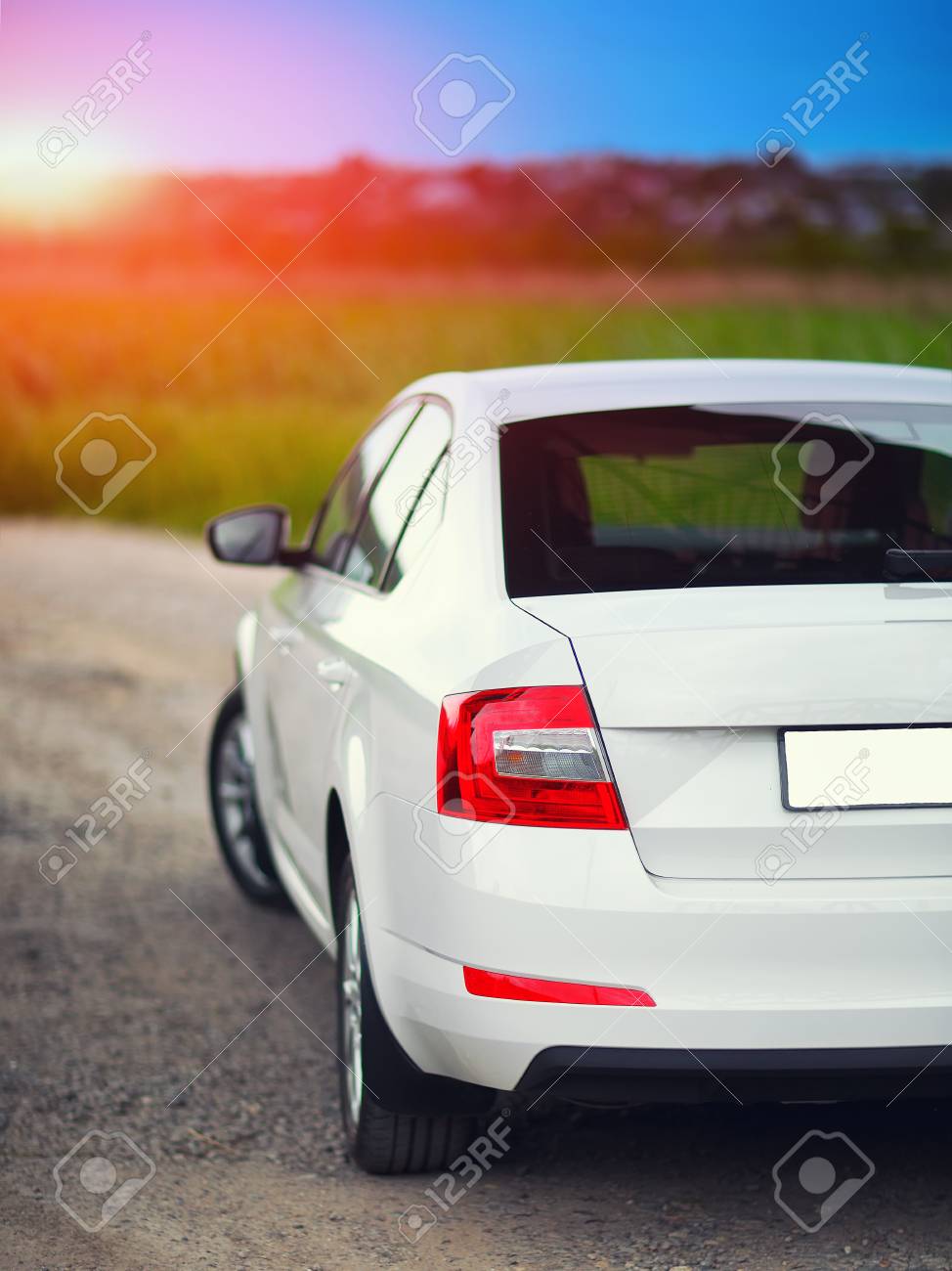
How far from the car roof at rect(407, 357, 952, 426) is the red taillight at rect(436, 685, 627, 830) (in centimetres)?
100

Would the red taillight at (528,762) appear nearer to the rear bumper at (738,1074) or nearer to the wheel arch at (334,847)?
the rear bumper at (738,1074)

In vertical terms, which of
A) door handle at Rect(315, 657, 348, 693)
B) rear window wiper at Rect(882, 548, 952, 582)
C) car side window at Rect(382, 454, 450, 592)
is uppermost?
rear window wiper at Rect(882, 548, 952, 582)

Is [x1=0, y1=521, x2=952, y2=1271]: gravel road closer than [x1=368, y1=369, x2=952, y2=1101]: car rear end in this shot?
No

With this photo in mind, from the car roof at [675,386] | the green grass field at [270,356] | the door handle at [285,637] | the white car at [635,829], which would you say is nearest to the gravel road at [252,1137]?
the white car at [635,829]

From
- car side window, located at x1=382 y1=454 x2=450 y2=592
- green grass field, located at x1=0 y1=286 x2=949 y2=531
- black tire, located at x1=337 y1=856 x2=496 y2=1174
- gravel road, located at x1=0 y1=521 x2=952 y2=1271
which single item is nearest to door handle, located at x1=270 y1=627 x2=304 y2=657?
car side window, located at x1=382 y1=454 x2=450 y2=592

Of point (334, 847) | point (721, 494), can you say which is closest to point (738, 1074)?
point (334, 847)

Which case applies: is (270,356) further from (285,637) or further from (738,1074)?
(738,1074)

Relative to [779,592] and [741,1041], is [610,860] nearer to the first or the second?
[741,1041]

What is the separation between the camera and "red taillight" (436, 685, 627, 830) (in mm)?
2998

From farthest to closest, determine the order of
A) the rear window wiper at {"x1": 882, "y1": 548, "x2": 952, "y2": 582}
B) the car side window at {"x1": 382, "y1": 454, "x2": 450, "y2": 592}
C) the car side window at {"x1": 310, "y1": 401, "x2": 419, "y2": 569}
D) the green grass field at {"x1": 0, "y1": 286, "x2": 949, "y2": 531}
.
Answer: the green grass field at {"x1": 0, "y1": 286, "x2": 949, "y2": 531}
the car side window at {"x1": 310, "y1": 401, "x2": 419, "y2": 569}
the car side window at {"x1": 382, "y1": 454, "x2": 450, "y2": 592}
the rear window wiper at {"x1": 882, "y1": 548, "x2": 952, "y2": 582}

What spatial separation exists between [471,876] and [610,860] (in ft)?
0.89

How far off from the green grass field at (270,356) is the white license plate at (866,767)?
56.5 ft

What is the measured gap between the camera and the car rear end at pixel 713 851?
2.96 metres

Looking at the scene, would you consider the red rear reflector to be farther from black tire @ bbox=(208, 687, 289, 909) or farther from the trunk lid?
black tire @ bbox=(208, 687, 289, 909)
